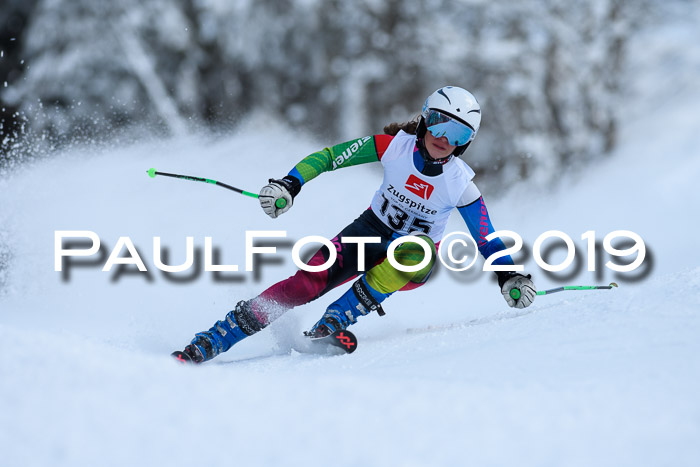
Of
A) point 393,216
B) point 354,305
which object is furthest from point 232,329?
point 393,216

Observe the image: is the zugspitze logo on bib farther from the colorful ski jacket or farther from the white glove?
the white glove

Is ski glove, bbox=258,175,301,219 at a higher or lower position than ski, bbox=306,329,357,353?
higher

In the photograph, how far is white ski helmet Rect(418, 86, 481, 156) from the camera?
3348 millimetres

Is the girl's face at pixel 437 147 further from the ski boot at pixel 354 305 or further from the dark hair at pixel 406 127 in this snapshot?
the ski boot at pixel 354 305

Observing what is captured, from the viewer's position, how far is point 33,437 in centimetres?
166

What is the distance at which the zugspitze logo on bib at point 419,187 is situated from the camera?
3.53m

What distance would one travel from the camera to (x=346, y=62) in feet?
34.4

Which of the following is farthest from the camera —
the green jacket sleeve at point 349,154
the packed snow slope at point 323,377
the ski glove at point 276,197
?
the green jacket sleeve at point 349,154

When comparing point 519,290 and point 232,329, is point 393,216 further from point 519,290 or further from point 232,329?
point 232,329

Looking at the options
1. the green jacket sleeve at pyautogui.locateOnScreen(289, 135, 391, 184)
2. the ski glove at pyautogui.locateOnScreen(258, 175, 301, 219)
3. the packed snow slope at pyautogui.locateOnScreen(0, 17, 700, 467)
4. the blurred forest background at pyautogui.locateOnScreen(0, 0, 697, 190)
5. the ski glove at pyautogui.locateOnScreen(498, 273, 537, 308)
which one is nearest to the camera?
the packed snow slope at pyautogui.locateOnScreen(0, 17, 700, 467)

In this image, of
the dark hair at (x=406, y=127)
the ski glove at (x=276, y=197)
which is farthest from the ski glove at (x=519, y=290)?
the ski glove at (x=276, y=197)

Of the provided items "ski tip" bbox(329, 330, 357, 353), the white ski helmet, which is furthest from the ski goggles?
"ski tip" bbox(329, 330, 357, 353)

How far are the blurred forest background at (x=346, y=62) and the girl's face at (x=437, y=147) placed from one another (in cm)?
700

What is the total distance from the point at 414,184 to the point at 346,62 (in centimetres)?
733
